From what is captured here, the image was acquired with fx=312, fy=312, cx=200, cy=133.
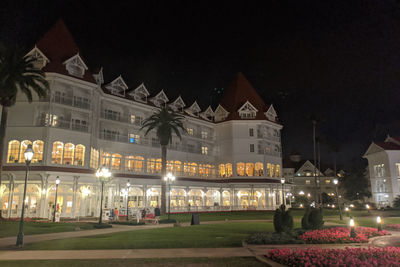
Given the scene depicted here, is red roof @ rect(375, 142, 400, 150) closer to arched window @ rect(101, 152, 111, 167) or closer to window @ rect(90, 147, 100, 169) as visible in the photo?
arched window @ rect(101, 152, 111, 167)

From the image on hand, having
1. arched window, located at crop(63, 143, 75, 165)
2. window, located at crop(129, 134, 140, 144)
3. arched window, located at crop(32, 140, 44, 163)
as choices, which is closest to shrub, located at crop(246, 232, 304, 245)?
arched window, located at crop(63, 143, 75, 165)

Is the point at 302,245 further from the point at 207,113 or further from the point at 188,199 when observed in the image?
the point at 207,113

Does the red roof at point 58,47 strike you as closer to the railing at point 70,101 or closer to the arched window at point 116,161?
the railing at point 70,101

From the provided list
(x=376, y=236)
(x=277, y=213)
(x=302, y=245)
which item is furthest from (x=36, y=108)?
(x=376, y=236)

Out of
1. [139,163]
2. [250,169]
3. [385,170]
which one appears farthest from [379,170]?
[139,163]

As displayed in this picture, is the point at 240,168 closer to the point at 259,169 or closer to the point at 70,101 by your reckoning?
the point at 259,169

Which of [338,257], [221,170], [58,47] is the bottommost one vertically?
[338,257]

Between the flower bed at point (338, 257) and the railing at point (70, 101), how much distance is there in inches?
1339

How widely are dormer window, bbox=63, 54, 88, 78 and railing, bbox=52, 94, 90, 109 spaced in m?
3.13

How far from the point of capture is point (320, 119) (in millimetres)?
64062

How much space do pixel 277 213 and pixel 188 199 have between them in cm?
3686

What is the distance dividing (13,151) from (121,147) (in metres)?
14.4

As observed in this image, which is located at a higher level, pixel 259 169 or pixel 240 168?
pixel 240 168

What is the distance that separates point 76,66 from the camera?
Answer: 40.3 meters
